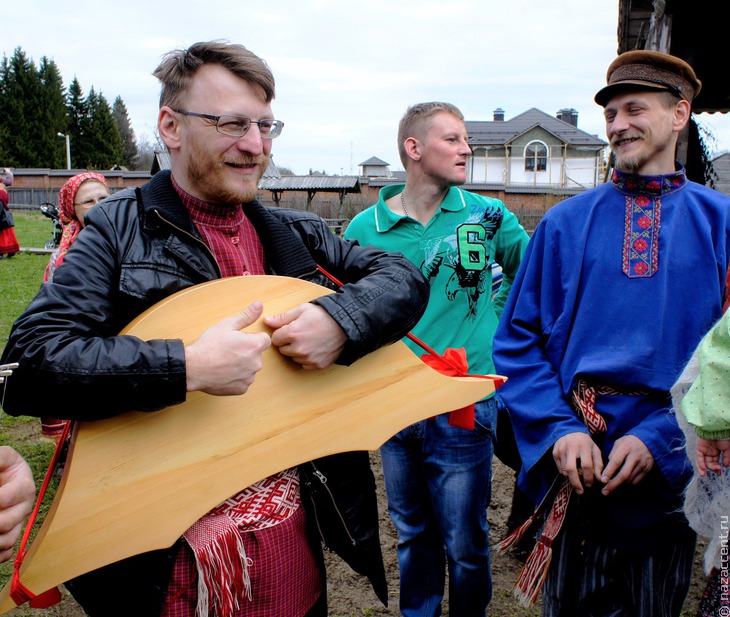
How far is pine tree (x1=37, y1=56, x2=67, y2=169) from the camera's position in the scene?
49781 mm

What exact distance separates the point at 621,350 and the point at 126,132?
75944 millimetres

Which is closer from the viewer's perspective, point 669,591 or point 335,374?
point 335,374

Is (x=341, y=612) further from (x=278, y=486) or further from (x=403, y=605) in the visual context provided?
(x=278, y=486)

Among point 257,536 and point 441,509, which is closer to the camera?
point 257,536

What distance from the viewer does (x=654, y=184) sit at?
1.92 m

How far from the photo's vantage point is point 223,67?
1.54 m

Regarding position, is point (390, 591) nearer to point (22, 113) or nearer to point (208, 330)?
point (208, 330)

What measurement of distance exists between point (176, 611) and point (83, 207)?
11.6 feet

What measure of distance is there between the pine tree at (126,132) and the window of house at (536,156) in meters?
42.5

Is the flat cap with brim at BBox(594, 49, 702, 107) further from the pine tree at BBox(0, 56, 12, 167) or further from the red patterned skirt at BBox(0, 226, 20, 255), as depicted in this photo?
the pine tree at BBox(0, 56, 12, 167)

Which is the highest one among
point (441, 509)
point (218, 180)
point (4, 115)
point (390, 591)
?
point (4, 115)

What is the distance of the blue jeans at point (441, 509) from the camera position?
7.95 ft

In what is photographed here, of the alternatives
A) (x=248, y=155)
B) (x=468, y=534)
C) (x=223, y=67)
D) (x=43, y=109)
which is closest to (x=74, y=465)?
(x=248, y=155)

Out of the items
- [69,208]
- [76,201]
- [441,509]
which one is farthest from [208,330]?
[69,208]
